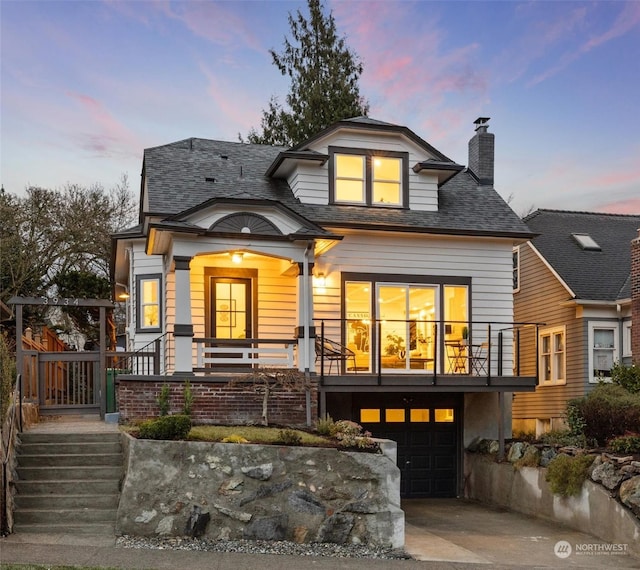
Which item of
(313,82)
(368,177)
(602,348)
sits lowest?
(602,348)

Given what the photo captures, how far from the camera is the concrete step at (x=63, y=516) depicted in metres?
9.89

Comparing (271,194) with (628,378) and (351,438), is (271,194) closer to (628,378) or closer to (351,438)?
(351,438)

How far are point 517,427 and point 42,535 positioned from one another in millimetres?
16844

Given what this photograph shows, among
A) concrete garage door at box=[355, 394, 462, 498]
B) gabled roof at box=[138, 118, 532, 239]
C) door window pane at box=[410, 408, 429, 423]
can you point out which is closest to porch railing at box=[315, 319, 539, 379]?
concrete garage door at box=[355, 394, 462, 498]

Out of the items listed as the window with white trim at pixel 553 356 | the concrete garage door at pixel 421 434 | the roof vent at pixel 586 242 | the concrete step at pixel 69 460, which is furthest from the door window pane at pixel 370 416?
the roof vent at pixel 586 242

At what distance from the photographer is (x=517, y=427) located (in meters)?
23.3

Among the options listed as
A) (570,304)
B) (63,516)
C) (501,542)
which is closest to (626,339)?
(570,304)

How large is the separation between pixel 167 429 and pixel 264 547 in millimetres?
2089

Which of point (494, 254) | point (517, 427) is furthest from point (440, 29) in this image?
point (517, 427)

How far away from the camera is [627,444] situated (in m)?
12.9

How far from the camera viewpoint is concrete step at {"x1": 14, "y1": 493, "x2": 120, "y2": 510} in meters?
10.2

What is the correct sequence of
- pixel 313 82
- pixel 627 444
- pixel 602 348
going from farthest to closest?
A: pixel 313 82 < pixel 602 348 < pixel 627 444

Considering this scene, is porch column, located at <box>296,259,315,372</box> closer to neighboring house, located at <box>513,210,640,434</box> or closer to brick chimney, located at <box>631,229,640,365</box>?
neighboring house, located at <box>513,210,640,434</box>

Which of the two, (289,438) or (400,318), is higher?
(400,318)
